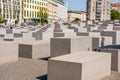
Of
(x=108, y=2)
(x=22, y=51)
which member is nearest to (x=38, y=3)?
(x=108, y=2)

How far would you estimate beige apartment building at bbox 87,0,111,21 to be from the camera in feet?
501

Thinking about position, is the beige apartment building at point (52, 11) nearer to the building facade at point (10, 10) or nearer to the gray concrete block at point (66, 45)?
the building facade at point (10, 10)

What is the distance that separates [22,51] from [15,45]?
1.29 metres

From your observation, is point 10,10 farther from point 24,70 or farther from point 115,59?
point 115,59

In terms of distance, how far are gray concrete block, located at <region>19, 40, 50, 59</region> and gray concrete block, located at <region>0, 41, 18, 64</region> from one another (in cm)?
100

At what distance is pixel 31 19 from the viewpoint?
109 meters

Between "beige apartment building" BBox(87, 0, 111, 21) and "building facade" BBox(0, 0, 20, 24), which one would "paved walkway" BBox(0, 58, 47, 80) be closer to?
"building facade" BBox(0, 0, 20, 24)

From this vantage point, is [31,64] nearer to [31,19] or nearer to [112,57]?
[112,57]

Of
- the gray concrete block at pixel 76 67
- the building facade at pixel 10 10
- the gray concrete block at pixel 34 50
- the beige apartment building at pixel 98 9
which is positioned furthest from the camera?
the beige apartment building at pixel 98 9

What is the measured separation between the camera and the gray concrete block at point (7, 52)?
11.4m

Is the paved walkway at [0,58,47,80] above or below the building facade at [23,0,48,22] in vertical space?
below

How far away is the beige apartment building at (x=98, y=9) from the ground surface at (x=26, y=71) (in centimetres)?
14145

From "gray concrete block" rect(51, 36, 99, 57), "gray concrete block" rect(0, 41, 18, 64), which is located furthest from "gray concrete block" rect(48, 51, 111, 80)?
"gray concrete block" rect(0, 41, 18, 64)

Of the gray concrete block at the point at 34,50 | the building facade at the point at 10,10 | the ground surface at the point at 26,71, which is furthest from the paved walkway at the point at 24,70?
the building facade at the point at 10,10
